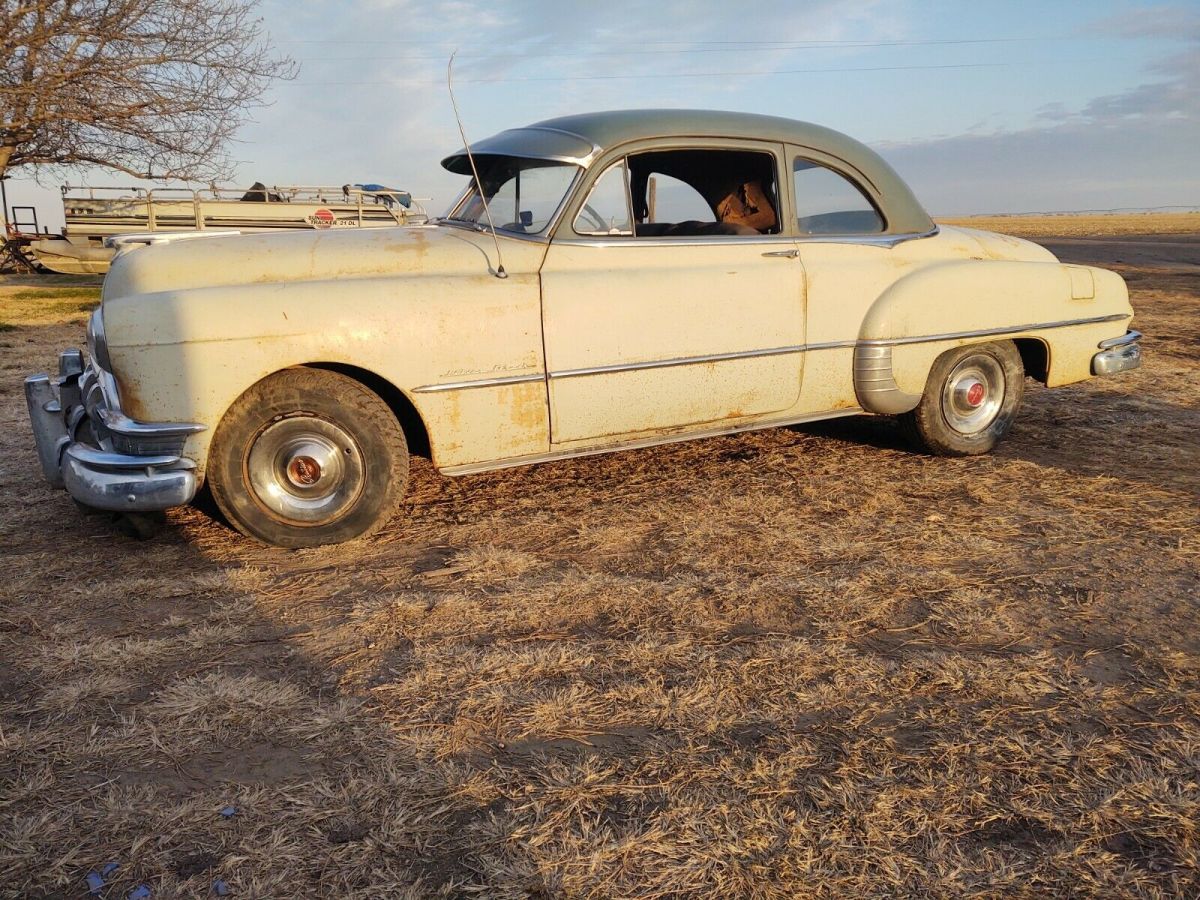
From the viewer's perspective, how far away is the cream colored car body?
3.45 meters

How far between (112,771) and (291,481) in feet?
5.27

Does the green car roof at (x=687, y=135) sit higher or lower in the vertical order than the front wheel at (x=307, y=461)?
higher

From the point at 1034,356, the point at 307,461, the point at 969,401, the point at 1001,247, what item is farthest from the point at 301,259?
the point at 1034,356

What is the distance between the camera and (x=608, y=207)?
4.19 metres

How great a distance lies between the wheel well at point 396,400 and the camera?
3734mm

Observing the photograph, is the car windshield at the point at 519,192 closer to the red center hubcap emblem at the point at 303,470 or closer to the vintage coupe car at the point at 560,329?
the vintage coupe car at the point at 560,329

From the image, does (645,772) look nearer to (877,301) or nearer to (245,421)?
(245,421)

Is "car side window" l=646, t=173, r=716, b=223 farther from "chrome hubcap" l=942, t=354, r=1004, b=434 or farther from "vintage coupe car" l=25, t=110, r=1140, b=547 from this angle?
"chrome hubcap" l=942, t=354, r=1004, b=434

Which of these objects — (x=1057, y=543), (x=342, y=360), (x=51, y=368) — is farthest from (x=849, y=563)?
(x=51, y=368)

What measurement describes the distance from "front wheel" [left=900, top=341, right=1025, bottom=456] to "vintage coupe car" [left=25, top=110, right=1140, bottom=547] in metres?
0.02

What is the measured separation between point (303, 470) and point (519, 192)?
1.69 metres

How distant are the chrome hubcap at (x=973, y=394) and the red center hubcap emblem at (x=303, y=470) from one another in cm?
334

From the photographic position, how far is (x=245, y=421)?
11.7 feet

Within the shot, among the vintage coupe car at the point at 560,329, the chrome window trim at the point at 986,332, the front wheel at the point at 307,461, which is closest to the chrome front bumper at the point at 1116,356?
the vintage coupe car at the point at 560,329
